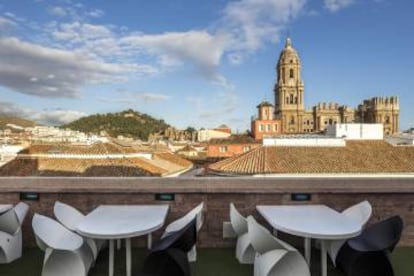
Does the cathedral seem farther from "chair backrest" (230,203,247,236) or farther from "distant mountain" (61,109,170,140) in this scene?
"chair backrest" (230,203,247,236)

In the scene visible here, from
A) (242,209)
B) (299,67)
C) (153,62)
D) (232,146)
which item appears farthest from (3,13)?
(299,67)

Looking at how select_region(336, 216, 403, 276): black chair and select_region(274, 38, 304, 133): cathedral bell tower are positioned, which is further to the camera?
select_region(274, 38, 304, 133): cathedral bell tower

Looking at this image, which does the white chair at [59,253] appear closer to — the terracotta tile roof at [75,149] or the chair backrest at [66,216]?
the chair backrest at [66,216]

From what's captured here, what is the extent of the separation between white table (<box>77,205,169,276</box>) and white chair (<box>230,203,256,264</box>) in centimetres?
67

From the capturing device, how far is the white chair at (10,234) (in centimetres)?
338

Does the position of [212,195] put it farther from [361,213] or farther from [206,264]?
[361,213]

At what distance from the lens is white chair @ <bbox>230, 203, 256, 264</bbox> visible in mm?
3402

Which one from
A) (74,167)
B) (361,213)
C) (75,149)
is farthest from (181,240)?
(75,149)

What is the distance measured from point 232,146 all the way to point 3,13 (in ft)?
80.4

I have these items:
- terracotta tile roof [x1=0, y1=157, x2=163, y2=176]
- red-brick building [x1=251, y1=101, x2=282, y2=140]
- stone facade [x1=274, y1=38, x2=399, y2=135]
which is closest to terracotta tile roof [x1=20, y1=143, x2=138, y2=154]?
terracotta tile roof [x1=0, y1=157, x2=163, y2=176]

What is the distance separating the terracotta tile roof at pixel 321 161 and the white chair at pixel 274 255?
47.3ft

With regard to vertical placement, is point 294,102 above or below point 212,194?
above

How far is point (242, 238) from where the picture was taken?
11.5 ft

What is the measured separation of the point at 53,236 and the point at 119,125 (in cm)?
7388
